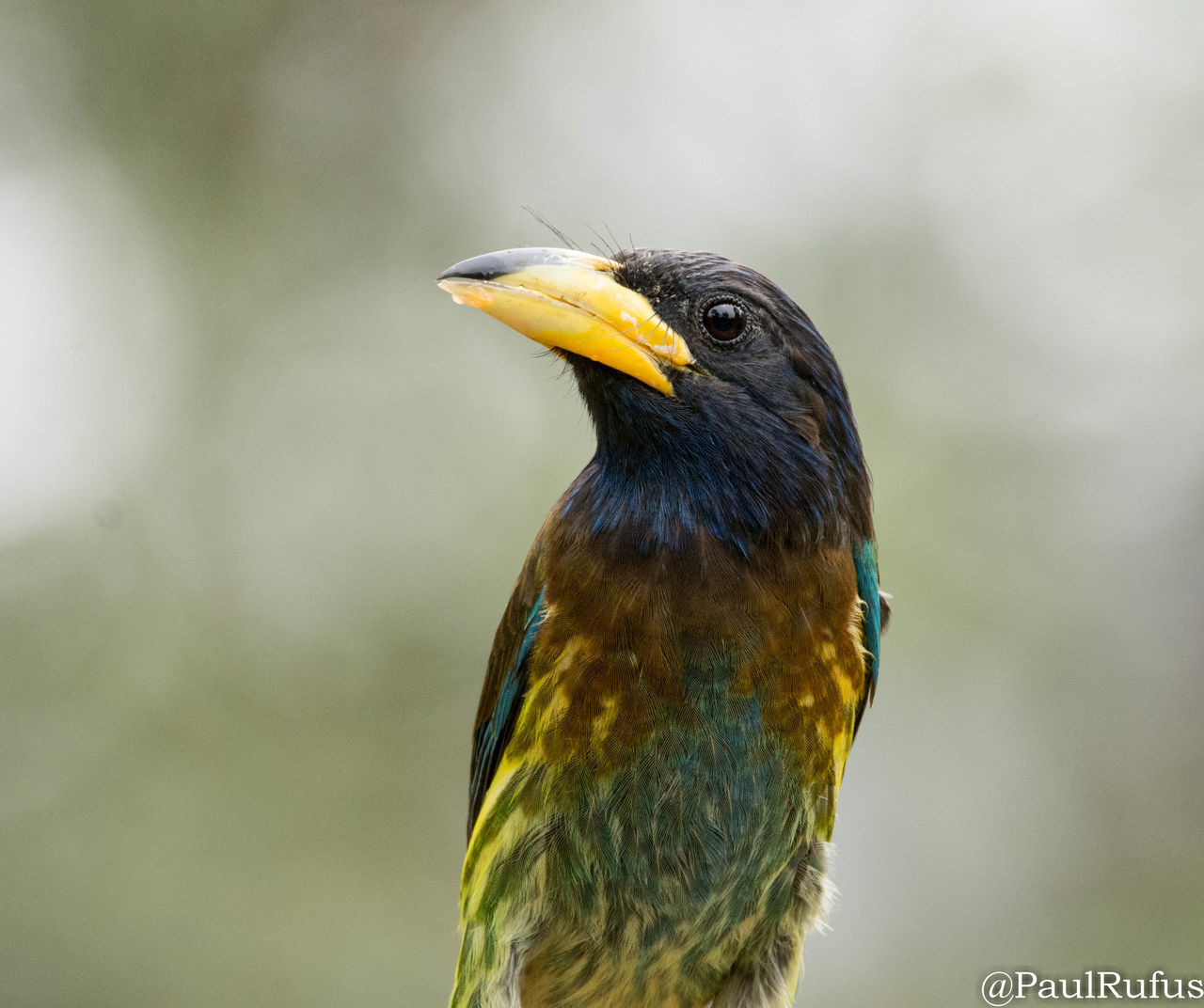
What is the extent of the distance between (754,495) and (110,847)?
22.9 feet

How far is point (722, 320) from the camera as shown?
307cm

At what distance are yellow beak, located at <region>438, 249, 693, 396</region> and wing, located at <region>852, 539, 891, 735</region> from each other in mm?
766

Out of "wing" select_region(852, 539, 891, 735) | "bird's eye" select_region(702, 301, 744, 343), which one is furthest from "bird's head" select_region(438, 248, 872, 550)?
"wing" select_region(852, 539, 891, 735)

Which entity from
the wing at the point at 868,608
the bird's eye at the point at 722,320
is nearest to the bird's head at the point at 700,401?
the bird's eye at the point at 722,320

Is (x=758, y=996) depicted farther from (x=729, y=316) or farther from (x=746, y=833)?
(x=729, y=316)

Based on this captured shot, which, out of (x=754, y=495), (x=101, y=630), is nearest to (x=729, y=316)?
(x=754, y=495)

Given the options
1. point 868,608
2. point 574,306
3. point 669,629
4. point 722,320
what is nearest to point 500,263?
point 574,306

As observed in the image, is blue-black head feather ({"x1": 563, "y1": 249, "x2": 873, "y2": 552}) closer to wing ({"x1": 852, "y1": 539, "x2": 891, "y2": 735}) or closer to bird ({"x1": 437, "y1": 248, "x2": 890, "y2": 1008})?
bird ({"x1": 437, "y1": 248, "x2": 890, "y2": 1008})

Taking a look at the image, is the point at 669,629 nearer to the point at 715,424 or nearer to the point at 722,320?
the point at 715,424

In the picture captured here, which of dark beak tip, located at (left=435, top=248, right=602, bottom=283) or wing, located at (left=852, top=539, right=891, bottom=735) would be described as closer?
dark beak tip, located at (left=435, top=248, right=602, bottom=283)

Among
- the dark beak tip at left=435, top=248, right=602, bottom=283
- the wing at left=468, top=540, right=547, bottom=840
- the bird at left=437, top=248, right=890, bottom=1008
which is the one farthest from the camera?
the wing at left=468, top=540, right=547, bottom=840

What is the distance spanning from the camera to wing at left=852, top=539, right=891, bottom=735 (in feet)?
10.9

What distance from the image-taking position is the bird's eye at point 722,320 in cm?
307

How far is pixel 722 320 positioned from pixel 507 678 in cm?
116
